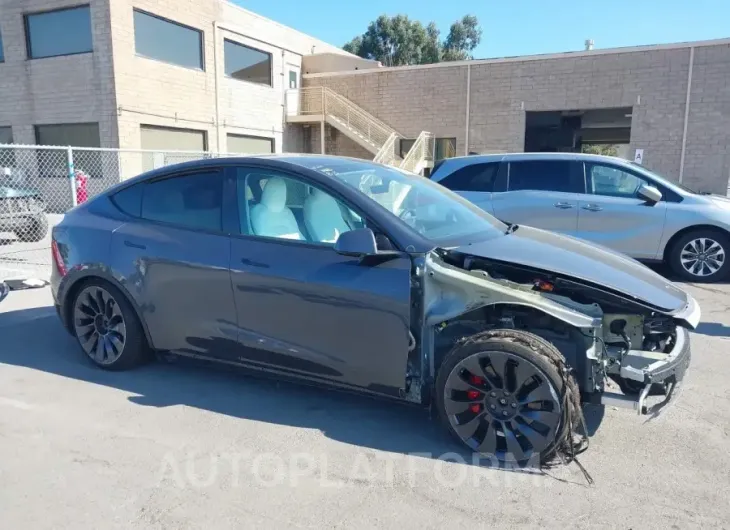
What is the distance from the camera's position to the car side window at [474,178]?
27.2 feet

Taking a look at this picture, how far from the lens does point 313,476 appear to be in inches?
A: 119

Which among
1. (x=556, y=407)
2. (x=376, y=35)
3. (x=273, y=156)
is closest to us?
(x=556, y=407)

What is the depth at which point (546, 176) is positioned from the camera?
26.7 feet

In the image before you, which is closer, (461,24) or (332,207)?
(332,207)

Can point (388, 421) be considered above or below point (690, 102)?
below

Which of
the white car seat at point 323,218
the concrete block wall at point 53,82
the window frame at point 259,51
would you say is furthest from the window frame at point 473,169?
the window frame at point 259,51

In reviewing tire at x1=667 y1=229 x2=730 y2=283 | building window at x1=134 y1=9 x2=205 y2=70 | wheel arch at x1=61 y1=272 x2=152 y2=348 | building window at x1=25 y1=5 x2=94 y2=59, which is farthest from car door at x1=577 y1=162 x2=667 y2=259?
building window at x1=25 y1=5 x2=94 y2=59

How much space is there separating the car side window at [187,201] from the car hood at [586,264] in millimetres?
1725

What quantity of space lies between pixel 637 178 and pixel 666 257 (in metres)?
1.16

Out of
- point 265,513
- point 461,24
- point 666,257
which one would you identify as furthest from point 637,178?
point 461,24

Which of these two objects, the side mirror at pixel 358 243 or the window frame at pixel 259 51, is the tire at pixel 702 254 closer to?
the side mirror at pixel 358 243

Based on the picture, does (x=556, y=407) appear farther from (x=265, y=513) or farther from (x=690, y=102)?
(x=690, y=102)

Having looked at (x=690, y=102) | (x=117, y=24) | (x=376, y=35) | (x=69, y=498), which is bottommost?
(x=69, y=498)

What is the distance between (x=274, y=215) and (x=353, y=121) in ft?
64.7
